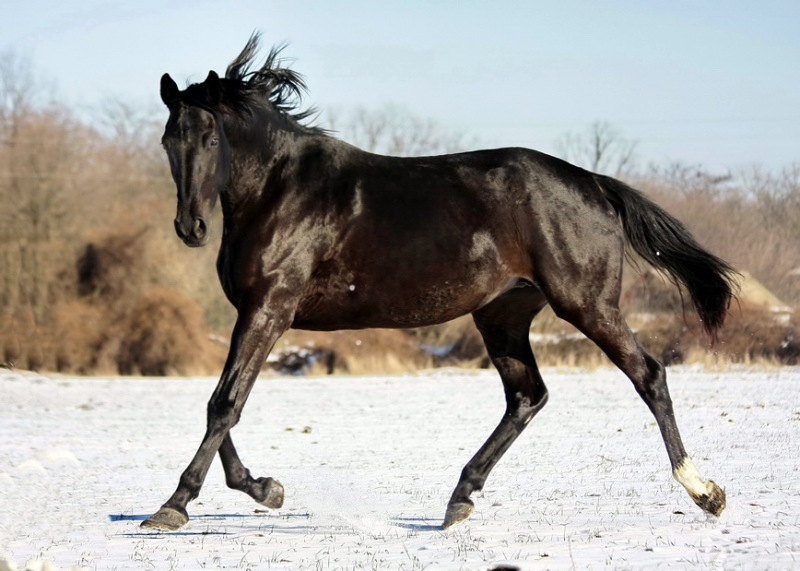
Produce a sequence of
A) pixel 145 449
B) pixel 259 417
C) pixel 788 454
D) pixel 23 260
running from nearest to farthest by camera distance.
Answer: pixel 788 454, pixel 145 449, pixel 259 417, pixel 23 260

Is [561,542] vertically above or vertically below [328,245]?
below

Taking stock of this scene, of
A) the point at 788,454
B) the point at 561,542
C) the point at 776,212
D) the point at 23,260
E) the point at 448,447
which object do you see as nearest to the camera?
the point at 561,542

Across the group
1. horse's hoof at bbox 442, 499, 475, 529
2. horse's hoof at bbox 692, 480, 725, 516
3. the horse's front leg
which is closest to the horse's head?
the horse's front leg

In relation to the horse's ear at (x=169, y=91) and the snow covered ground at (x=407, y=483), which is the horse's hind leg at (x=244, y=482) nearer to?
the snow covered ground at (x=407, y=483)

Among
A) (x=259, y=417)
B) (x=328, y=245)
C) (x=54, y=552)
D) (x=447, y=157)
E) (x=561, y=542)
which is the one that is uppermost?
(x=447, y=157)

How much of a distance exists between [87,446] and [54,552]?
6.45 metres

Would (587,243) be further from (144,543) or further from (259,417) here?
(259,417)

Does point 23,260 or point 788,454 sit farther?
point 23,260

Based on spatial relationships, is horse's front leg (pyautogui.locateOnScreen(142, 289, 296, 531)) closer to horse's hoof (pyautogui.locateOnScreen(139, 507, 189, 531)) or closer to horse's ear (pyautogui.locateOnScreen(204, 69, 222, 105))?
horse's hoof (pyautogui.locateOnScreen(139, 507, 189, 531))

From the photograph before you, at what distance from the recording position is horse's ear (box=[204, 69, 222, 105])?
666 cm

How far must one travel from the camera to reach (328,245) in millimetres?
6656

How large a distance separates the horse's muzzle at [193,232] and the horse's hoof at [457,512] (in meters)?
2.22

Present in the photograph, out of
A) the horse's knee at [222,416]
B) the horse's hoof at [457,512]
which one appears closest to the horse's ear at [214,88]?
the horse's knee at [222,416]

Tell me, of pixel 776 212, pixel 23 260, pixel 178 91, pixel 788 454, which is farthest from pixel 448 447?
pixel 776 212
